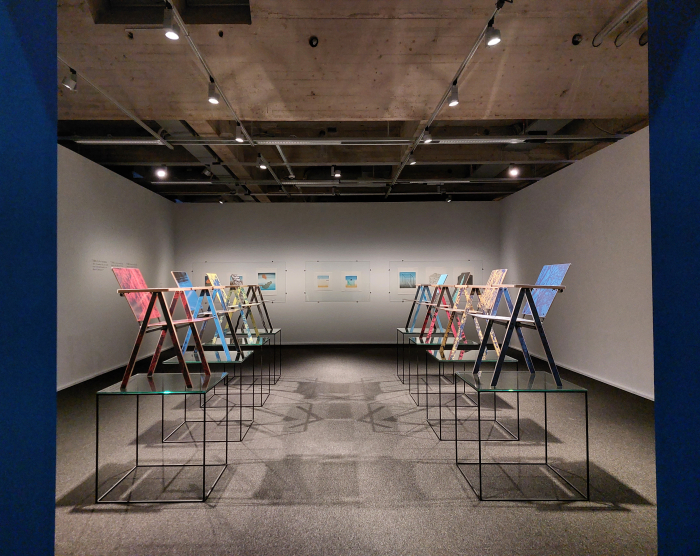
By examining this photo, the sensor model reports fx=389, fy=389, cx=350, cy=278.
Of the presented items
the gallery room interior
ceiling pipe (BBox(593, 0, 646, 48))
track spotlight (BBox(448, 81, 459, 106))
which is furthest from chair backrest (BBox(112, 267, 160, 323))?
ceiling pipe (BBox(593, 0, 646, 48))

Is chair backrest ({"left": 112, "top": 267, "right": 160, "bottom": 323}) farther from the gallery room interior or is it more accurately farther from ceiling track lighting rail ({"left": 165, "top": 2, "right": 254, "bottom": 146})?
ceiling track lighting rail ({"left": 165, "top": 2, "right": 254, "bottom": 146})

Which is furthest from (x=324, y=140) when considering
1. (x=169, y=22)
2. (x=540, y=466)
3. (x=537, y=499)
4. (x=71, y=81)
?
(x=537, y=499)

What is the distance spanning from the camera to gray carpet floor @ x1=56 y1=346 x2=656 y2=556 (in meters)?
2.19

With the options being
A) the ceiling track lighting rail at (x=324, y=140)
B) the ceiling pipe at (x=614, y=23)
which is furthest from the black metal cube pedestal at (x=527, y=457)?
the ceiling track lighting rail at (x=324, y=140)

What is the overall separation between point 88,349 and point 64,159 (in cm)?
287

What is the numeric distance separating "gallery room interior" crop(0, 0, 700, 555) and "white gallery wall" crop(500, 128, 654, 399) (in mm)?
41

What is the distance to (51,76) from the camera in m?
1.08

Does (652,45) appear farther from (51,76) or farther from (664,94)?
(51,76)

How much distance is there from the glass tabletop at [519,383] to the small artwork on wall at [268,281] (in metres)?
6.73

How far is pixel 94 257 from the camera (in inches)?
247

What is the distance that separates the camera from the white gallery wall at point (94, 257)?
558 cm

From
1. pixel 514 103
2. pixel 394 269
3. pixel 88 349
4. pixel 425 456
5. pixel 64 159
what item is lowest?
pixel 425 456

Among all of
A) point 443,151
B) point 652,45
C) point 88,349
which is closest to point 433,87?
point 443,151

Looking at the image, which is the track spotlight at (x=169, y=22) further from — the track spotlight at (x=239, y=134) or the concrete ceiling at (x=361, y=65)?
the track spotlight at (x=239, y=134)
